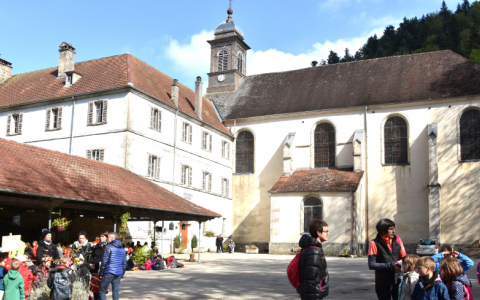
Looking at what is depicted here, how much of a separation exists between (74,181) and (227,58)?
26.3m

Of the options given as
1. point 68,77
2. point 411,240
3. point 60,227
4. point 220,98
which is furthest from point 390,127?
point 60,227

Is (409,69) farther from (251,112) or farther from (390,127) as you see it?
(251,112)

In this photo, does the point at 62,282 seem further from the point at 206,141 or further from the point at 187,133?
the point at 206,141

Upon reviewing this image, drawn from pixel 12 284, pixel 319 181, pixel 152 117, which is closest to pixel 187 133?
pixel 152 117

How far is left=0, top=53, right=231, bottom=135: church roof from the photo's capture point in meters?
27.5

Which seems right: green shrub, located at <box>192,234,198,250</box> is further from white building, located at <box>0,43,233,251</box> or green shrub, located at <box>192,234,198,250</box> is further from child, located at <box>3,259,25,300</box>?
child, located at <box>3,259,25,300</box>

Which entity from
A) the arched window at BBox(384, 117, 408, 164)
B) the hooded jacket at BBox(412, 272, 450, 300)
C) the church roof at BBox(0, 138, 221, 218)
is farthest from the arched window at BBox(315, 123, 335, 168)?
the hooded jacket at BBox(412, 272, 450, 300)

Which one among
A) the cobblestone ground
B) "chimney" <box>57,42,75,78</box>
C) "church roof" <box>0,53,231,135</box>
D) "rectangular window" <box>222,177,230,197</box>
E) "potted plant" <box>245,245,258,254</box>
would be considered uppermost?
"chimney" <box>57,42,75,78</box>

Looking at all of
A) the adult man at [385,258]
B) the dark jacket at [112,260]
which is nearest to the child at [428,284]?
the adult man at [385,258]

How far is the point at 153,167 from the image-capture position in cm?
2762

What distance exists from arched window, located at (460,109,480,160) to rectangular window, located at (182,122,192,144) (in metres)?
17.3

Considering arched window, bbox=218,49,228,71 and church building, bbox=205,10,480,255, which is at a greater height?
arched window, bbox=218,49,228,71

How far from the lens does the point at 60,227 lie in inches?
619

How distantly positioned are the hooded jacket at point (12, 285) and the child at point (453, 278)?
21.1ft
